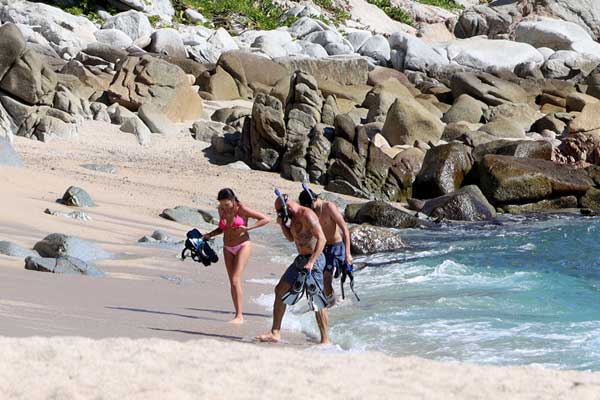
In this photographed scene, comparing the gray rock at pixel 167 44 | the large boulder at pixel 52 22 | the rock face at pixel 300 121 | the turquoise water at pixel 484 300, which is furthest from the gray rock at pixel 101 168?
the gray rock at pixel 167 44

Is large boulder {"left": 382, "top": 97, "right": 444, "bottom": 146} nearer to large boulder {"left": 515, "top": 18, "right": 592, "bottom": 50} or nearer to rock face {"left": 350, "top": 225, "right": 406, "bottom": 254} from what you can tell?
rock face {"left": 350, "top": 225, "right": 406, "bottom": 254}

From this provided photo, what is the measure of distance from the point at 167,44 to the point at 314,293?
2636 cm

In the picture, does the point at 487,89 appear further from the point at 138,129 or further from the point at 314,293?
the point at 314,293

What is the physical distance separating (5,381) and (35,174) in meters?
12.1

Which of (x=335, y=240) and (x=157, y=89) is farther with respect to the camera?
(x=157, y=89)

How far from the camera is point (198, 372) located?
6.10 m

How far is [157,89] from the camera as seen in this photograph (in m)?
25.1

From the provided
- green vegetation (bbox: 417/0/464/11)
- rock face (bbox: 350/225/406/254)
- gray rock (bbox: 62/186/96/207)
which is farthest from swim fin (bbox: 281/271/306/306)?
green vegetation (bbox: 417/0/464/11)

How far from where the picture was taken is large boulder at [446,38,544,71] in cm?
3947

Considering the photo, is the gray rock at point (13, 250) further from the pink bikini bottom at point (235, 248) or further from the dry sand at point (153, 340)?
the pink bikini bottom at point (235, 248)

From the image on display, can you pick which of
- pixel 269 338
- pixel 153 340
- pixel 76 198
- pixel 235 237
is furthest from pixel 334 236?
pixel 76 198

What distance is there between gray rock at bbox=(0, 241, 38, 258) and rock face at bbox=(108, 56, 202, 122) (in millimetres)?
13408

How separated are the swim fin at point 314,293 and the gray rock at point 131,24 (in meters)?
28.7

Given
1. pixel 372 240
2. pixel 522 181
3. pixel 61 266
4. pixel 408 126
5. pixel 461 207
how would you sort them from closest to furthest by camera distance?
1. pixel 61 266
2. pixel 372 240
3. pixel 461 207
4. pixel 522 181
5. pixel 408 126
